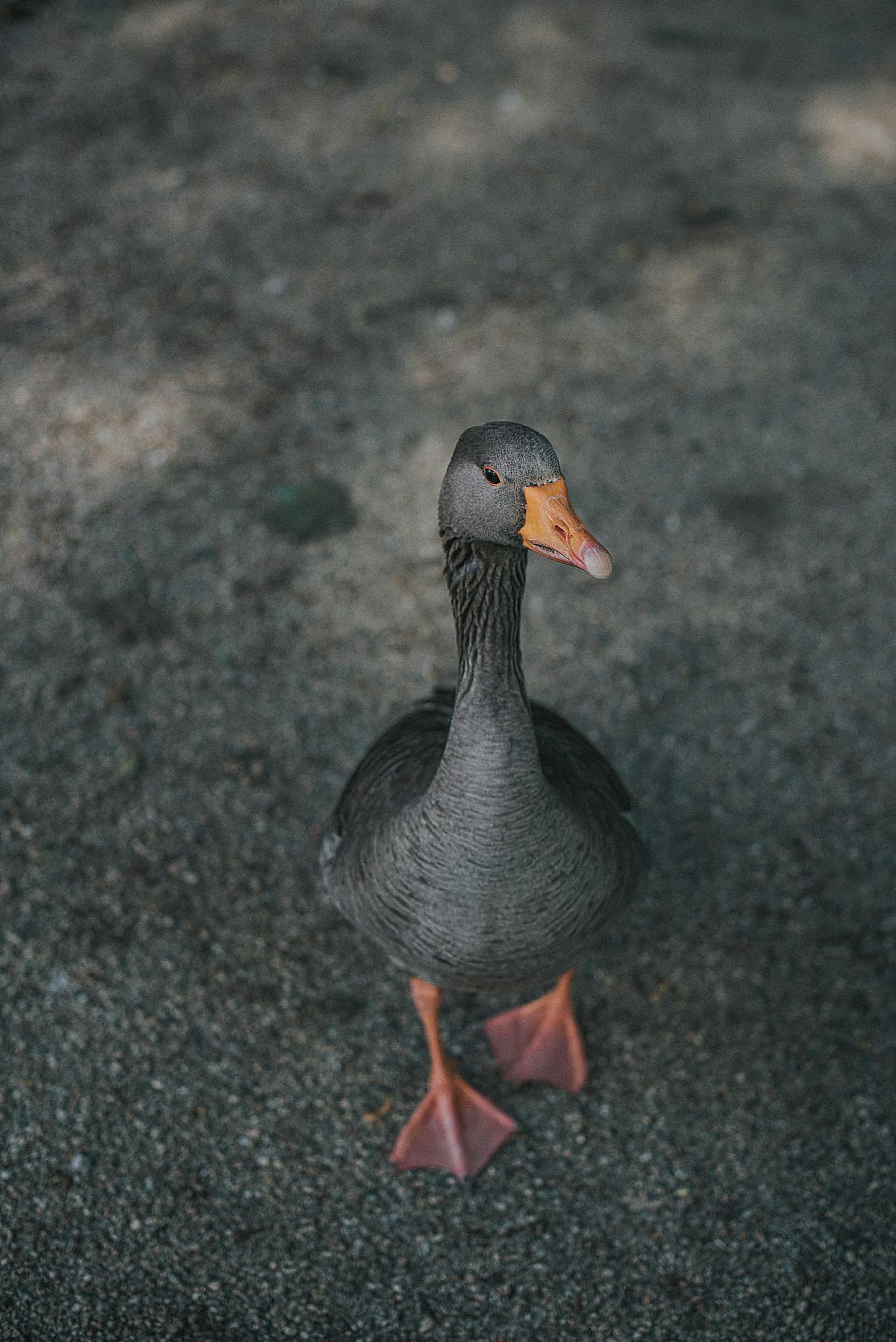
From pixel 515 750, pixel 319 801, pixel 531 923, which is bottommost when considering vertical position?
pixel 319 801

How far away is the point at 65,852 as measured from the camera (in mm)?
4059

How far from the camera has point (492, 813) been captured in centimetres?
275

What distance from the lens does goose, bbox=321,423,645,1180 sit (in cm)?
260

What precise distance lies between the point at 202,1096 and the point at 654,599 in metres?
2.71

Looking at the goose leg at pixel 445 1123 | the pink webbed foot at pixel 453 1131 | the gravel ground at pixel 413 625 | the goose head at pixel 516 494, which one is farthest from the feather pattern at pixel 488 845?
A: the gravel ground at pixel 413 625

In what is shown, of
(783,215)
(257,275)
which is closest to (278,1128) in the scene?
(257,275)

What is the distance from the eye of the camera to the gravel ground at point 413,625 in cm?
325

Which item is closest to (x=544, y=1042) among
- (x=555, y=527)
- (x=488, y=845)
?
(x=488, y=845)

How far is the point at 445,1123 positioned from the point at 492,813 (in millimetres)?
1176

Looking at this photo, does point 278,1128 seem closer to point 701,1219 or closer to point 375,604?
point 701,1219

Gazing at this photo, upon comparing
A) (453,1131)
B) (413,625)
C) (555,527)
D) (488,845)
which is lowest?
(453,1131)

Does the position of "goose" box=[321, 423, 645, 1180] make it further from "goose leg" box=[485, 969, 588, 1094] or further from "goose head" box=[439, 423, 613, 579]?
"goose leg" box=[485, 969, 588, 1094]

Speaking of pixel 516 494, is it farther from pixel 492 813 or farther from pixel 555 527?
pixel 492 813

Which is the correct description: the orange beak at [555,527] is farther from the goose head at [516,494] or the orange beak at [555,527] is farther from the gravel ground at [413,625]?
the gravel ground at [413,625]
